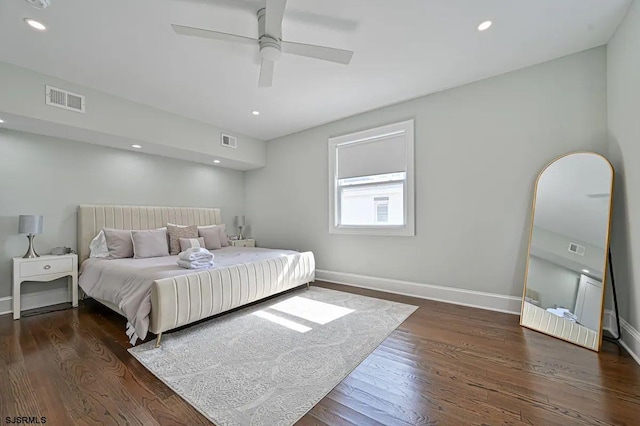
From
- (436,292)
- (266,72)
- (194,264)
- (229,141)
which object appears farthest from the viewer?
(229,141)

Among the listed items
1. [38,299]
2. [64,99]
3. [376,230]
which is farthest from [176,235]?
[376,230]

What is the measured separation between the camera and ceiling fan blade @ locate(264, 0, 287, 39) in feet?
5.71

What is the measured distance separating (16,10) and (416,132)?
13.2ft

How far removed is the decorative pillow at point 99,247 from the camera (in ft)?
11.3

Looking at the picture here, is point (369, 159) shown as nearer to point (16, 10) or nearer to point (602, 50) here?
point (602, 50)

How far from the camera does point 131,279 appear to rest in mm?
2545

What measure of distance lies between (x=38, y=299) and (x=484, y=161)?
5.76 meters

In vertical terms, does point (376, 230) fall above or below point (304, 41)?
below

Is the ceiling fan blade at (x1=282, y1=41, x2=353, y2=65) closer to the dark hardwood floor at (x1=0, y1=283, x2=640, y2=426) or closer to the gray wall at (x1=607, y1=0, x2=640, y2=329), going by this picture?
the gray wall at (x1=607, y1=0, x2=640, y2=329)

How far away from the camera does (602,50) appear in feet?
8.14

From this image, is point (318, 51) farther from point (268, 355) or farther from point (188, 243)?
point (188, 243)

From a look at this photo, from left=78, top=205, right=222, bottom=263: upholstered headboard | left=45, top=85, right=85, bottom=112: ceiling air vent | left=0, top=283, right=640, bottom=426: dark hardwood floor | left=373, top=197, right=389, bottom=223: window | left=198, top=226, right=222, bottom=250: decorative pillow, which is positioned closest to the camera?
left=0, top=283, right=640, bottom=426: dark hardwood floor

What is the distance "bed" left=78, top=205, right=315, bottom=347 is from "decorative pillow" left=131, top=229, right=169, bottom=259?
27cm

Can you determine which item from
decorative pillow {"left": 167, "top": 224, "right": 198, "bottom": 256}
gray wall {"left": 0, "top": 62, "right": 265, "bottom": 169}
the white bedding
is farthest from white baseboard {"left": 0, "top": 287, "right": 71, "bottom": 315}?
gray wall {"left": 0, "top": 62, "right": 265, "bottom": 169}
